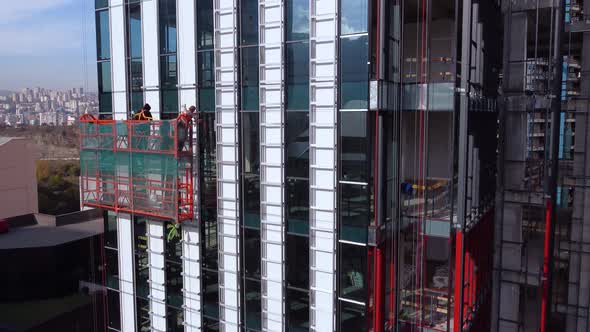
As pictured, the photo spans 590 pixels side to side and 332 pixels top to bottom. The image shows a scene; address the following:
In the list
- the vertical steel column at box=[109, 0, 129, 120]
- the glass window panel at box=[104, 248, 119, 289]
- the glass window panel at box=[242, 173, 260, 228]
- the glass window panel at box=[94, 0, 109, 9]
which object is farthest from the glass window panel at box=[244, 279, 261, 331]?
the glass window panel at box=[94, 0, 109, 9]

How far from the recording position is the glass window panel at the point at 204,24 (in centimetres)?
1412

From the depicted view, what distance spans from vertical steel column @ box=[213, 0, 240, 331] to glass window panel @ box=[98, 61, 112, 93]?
16.8 feet

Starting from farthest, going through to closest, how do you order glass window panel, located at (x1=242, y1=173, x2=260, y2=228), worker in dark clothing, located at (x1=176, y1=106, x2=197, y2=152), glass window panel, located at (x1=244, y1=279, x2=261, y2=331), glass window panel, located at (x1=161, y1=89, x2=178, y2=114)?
glass window panel, located at (x1=161, y1=89, x2=178, y2=114), worker in dark clothing, located at (x1=176, y1=106, x2=197, y2=152), glass window panel, located at (x1=244, y1=279, x2=261, y2=331), glass window panel, located at (x1=242, y1=173, x2=260, y2=228)

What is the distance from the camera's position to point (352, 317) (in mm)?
12398

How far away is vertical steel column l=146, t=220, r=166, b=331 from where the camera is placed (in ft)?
52.4

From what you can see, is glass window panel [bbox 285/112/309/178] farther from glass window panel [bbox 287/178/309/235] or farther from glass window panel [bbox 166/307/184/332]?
glass window panel [bbox 166/307/184/332]

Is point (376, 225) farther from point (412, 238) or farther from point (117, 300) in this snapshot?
point (117, 300)

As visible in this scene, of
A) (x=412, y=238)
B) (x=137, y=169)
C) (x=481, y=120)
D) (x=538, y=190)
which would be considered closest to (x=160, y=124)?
(x=137, y=169)

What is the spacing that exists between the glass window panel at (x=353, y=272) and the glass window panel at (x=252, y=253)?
8.98 feet

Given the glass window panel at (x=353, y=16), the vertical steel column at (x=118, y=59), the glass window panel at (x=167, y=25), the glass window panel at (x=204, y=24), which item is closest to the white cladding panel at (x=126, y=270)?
Answer: the vertical steel column at (x=118, y=59)

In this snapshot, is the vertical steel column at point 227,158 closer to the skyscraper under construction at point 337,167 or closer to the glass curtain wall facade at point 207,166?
the skyscraper under construction at point 337,167

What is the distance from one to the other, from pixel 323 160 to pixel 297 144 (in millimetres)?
915

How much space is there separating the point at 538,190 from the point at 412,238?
17.6 ft

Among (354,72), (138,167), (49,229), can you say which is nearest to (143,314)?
(138,167)
